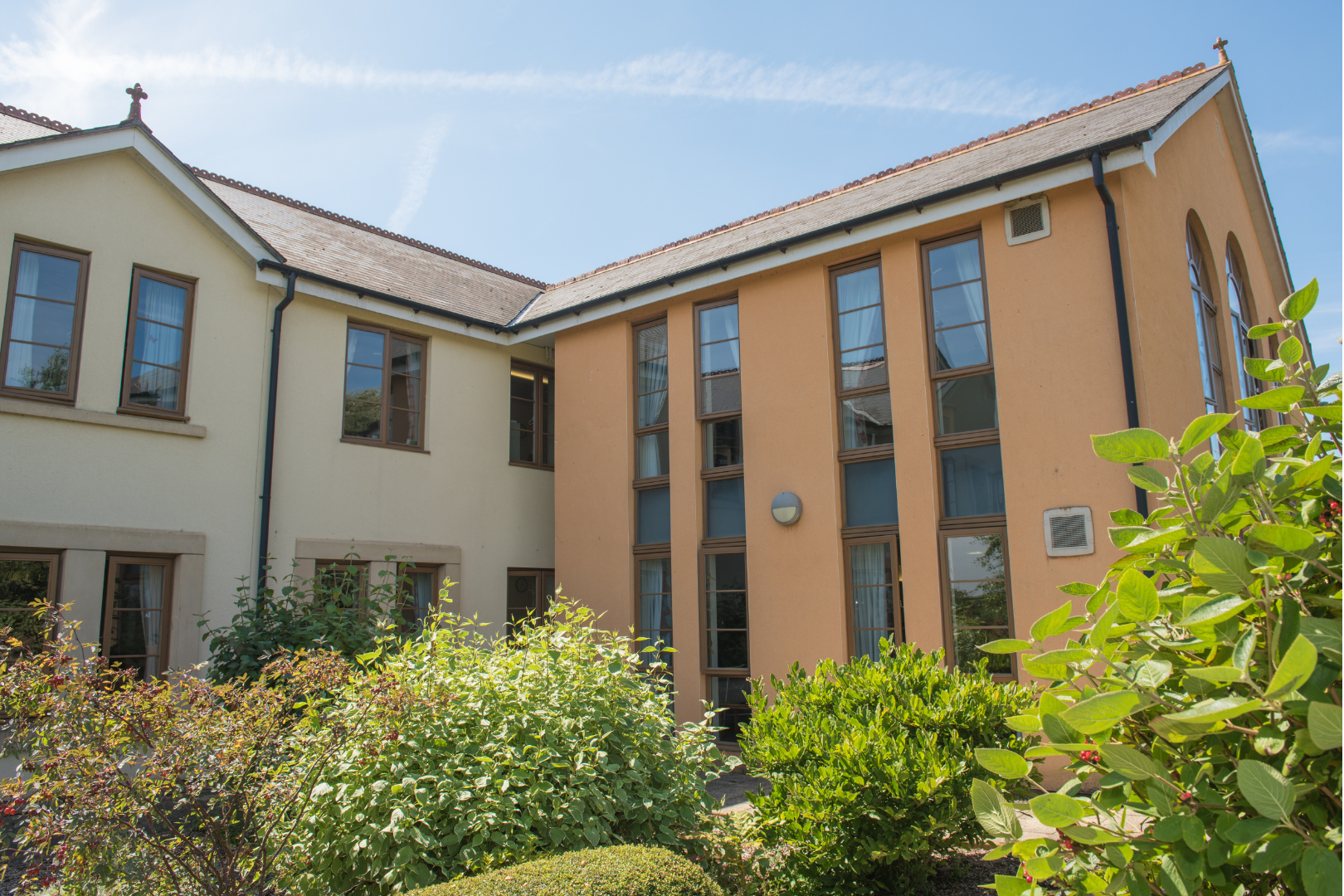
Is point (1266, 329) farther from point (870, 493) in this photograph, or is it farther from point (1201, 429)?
point (870, 493)

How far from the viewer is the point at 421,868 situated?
13.5 feet

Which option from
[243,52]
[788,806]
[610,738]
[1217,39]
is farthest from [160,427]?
[1217,39]

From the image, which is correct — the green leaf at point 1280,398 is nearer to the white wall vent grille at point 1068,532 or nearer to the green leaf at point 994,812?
the green leaf at point 994,812

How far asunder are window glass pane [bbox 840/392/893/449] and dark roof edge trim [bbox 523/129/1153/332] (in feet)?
6.29

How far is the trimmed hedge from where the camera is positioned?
356 cm

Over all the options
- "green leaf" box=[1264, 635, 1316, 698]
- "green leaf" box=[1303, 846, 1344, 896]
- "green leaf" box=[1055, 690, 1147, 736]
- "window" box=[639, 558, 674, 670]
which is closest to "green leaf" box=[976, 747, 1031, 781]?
"green leaf" box=[1055, 690, 1147, 736]

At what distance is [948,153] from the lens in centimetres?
1137

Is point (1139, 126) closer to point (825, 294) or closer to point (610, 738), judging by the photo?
point (825, 294)

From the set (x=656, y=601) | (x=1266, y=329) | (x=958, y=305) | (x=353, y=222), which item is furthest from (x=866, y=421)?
(x=353, y=222)

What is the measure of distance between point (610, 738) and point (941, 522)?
209 inches

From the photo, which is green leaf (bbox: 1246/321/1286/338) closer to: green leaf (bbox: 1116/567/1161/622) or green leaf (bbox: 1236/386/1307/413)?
green leaf (bbox: 1236/386/1307/413)

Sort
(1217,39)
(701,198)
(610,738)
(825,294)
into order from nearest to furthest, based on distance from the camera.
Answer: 1. (610,738)
2. (825,294)
3. (1217,39)
4. (701,198)

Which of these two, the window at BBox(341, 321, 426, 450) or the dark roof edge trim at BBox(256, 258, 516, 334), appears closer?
the dark roof edge trim at BBox(256, 258, 516, 334)

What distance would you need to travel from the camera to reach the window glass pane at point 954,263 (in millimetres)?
9375
